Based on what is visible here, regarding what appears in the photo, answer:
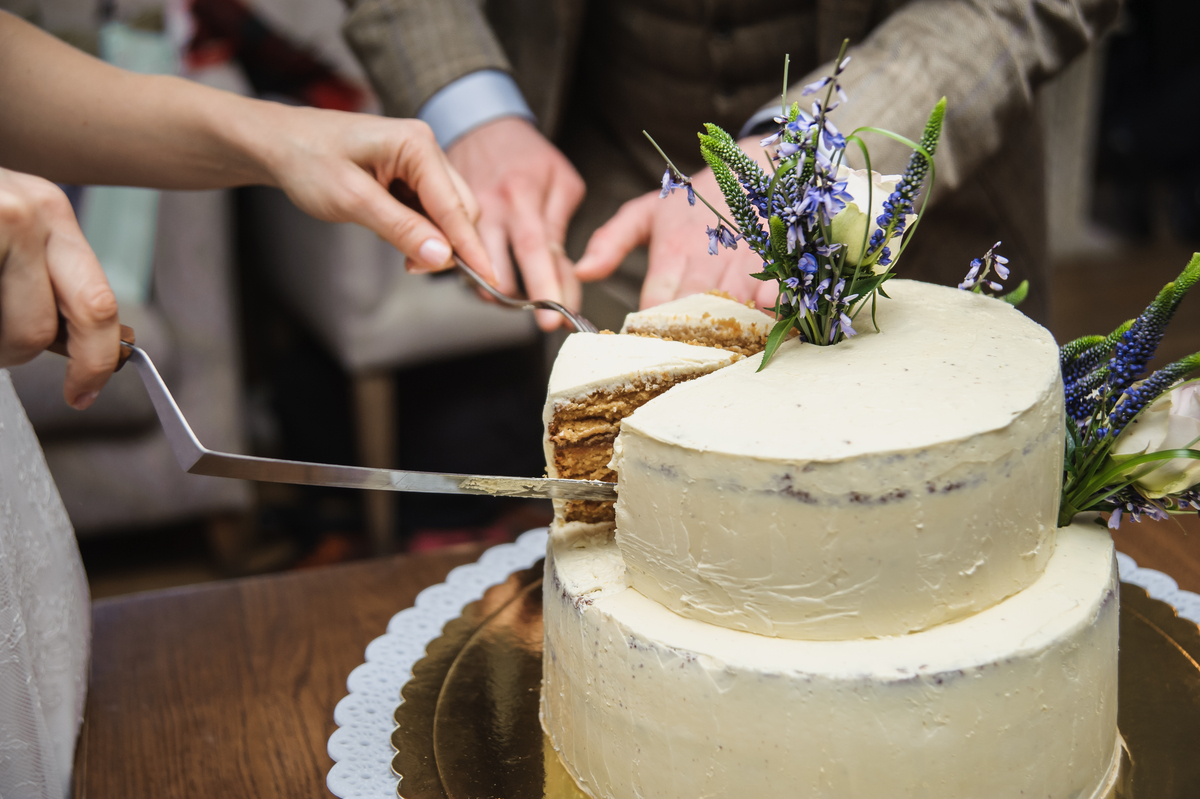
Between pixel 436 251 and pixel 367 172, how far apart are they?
0.58 ft

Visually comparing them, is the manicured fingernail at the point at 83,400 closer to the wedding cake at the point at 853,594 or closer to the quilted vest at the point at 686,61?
the wedding cake at the point at 853,594

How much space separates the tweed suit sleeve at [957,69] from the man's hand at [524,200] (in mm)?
433

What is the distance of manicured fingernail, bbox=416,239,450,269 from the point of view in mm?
1434

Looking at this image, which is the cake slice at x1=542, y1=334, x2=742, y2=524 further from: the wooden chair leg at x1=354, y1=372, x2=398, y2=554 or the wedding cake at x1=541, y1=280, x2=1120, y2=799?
the wooden chair leg at x1=354, y1=372, x2=398, y2=554

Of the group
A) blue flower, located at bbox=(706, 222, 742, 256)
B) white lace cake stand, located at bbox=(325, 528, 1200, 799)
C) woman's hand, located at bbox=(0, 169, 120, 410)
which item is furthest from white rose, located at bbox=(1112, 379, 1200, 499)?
woman's hand, located at bbox=(0, 169, 120, 410)

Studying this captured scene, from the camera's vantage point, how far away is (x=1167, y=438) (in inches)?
43.3

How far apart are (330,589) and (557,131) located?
1.06 m

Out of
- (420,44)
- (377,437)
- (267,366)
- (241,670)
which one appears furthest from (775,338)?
(267,366)

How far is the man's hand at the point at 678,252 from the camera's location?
1488 millimetres


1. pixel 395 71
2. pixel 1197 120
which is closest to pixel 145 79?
pixel 395 71

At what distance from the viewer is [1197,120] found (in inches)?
185

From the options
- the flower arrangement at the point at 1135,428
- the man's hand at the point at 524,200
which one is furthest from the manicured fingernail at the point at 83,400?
A: the flower arrangement at the point at 1135,428

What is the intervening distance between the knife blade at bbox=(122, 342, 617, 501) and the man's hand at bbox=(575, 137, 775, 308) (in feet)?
1.60

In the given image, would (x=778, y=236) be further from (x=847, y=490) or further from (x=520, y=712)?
(x=520, y=712)
